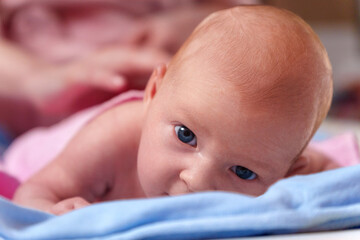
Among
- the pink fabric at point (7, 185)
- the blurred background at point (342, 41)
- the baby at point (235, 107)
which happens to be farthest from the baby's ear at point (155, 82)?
the blurred background at point (342, 41)

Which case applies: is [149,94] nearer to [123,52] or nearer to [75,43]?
[123,52]

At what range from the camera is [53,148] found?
1.07 metres

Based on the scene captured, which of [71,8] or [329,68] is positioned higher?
[329,68]

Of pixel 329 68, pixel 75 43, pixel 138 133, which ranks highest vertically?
pixel 329 68

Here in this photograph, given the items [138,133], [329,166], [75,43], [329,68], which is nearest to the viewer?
[329,68]

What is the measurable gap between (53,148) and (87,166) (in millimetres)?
330

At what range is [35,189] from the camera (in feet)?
2.33

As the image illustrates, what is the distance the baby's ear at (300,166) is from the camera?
67 cm

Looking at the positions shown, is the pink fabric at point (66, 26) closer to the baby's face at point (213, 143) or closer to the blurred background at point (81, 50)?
the blurred background at point (81, 50)

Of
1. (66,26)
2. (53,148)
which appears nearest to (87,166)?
(53,148)

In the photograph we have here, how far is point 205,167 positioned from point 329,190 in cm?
13

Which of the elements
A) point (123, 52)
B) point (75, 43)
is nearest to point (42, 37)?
point (75, 43)

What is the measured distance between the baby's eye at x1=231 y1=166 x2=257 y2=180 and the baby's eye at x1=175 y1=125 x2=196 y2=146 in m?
0.06

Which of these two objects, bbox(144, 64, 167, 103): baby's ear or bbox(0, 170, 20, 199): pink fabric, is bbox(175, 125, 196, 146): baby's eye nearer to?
bbox(144, 64, 167, 103): baby's ear
